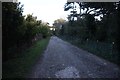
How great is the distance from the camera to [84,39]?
3538 centimetres

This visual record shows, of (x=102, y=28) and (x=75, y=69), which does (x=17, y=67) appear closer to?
(x=75, y=69)

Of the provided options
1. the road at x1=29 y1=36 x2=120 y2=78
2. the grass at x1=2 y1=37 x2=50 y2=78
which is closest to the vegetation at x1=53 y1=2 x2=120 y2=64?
the road at x1=29 y1=36 x2=120 y2=78

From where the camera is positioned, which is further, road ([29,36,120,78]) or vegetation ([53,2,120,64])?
vegetation ([53,2,120,64])

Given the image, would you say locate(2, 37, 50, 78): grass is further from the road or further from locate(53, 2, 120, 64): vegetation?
locate(53, 2, 120, 64): vegetation


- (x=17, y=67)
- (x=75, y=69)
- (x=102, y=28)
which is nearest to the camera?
(x=75, y=69)

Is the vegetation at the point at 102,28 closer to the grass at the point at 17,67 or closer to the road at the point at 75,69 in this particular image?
the road at the point at 75,69

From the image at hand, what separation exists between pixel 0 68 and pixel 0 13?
8.74 ft

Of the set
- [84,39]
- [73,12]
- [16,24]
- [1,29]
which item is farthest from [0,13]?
[73,12]

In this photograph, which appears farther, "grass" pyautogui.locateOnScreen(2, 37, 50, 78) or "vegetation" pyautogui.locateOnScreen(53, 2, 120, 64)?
"vegetation" pyautogui.locateOnScreen(53, 2, 120, 64)

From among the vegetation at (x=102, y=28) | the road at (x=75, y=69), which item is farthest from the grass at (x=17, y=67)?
the vegetation at (x=102, y=28)

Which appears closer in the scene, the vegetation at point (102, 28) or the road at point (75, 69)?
the road at point (75, 69)

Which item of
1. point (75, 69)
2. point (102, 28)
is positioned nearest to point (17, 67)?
point (75, 69)

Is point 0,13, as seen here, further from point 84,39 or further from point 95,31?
point 84,39

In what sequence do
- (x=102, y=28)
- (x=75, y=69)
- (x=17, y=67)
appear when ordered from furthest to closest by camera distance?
(x=102, y=28), (x=17, y=67), (x=75, y=69)
